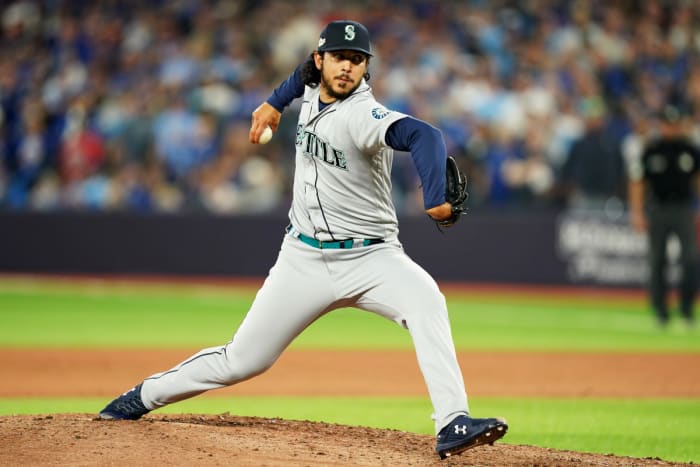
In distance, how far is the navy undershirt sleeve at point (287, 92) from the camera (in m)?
6.04

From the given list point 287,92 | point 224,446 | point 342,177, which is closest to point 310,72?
point 287,92

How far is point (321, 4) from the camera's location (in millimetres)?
19938

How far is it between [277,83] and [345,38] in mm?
12964

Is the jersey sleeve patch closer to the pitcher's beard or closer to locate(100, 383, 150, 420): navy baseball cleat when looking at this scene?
the pitcher's beard

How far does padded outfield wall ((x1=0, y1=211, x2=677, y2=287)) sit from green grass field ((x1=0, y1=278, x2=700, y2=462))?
1.13 ft

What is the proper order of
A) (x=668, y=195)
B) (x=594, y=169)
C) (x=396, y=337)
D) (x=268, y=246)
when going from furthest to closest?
1. (x=268, y=246)
2. (x=594, y=169)
3. (x=668, y=195)
4. (x=396, y=337)

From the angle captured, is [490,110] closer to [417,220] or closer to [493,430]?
[417,220]

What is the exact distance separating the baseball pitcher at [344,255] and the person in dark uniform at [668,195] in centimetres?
823

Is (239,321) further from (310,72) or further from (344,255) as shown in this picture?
(344,255)

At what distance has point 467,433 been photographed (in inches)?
→ 200

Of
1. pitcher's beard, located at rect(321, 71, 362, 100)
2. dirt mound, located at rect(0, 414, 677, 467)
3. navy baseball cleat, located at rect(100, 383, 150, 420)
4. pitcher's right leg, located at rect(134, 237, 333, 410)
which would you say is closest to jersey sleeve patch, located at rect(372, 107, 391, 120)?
pitcher's beard, located at rect(321, 71, 362, 100)

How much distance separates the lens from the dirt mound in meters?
5.17

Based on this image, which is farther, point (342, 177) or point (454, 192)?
point (342, 177)

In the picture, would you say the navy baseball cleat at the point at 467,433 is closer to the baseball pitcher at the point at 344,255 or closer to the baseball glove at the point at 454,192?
the baseball pitcher at the point at 344,255
